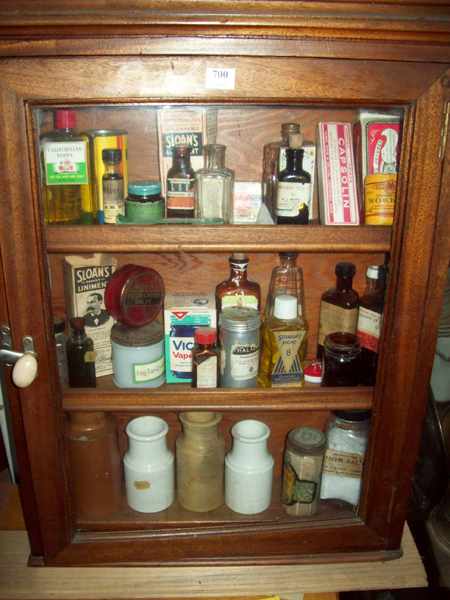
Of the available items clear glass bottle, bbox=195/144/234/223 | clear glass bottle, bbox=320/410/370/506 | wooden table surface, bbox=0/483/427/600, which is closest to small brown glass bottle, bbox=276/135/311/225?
clear glass bottle, bbox=195/144/234/223

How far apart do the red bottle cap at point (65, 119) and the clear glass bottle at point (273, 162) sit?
0.37 meters

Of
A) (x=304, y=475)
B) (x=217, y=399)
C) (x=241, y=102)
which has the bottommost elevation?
(x=304, y=475)

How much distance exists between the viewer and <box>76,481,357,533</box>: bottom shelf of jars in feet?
3.51

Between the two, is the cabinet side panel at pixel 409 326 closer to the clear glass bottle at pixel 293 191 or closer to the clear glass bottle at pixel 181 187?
the clear glass bottle at pixel 293 191

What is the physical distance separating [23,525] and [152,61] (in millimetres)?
974

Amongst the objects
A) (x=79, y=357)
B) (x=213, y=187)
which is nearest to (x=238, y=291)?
(x=213, y=187)

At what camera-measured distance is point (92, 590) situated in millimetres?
1011

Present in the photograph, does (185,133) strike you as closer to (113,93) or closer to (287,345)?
(113,93)

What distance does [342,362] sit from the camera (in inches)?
41.1

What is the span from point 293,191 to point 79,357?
507 mm

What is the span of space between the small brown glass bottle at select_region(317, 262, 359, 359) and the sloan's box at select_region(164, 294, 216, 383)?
231mm

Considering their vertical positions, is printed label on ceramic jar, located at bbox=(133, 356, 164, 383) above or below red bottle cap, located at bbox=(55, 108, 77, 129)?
below

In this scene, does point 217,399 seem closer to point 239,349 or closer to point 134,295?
point 239,349

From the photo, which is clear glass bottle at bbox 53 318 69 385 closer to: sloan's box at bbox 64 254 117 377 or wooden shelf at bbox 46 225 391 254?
sloan's box at bbox 64 254 117 377
